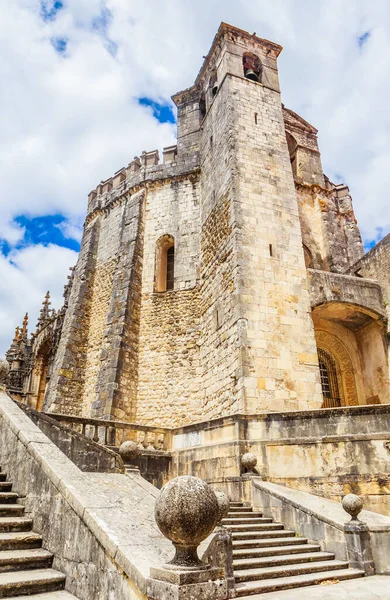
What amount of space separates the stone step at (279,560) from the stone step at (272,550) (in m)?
0.05

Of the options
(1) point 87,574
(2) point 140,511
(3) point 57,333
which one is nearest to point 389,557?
(2) point 140,511

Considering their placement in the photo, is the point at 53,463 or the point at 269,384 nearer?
the point at 53,463

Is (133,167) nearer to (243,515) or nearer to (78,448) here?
(78,448)

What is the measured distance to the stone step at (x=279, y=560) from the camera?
207 inches

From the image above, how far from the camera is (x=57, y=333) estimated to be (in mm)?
21188

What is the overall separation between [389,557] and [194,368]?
27.2 ft

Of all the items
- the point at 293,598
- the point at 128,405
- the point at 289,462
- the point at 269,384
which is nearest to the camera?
the point at 293,598

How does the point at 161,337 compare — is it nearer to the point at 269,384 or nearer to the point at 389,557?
the point at 269,384

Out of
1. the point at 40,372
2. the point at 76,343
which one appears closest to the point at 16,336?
the point at 40,372

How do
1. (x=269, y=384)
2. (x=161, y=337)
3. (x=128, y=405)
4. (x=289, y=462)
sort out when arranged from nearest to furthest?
(x=289, y=462) → (x=269, y=384) → (x=128, y=405) → (x=161, y=337)

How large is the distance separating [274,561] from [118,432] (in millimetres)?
4951

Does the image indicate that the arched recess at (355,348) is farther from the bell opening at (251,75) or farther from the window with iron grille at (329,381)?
the bell opening at (251,75)

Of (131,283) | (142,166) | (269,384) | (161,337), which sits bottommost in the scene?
(269,384)

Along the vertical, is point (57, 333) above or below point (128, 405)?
above
